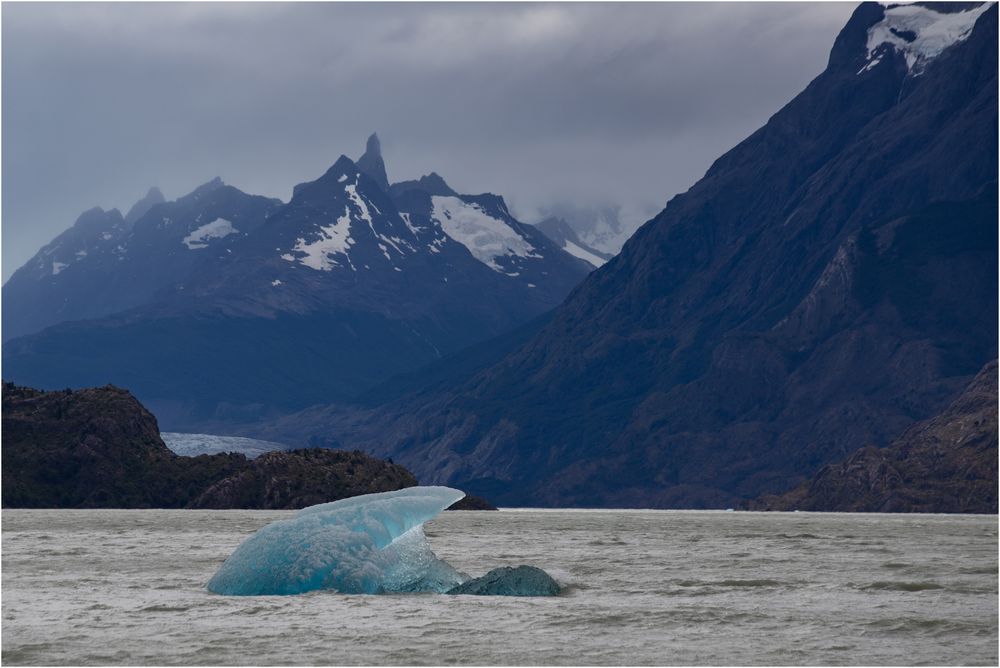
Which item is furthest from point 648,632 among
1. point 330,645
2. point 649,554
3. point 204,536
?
point 204,536

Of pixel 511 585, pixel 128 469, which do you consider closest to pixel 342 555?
pixel 511 585

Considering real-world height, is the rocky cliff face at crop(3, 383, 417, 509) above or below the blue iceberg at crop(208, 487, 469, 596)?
above

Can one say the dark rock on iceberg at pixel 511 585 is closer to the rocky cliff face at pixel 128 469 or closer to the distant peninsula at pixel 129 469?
the distant peninsula at pixel 129 469

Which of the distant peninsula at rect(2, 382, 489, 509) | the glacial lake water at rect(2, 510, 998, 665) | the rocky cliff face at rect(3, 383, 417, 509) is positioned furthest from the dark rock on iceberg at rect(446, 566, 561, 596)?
the rocky cliff face at rect(3, 383, 417, 509)

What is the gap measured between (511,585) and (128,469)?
137502 millimetres

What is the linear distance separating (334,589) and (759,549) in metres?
37.1

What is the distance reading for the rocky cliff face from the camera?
16650 cm

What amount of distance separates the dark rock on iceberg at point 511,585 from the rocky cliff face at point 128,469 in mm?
118119

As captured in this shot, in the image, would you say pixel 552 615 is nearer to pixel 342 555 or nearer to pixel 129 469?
pixel 342 555

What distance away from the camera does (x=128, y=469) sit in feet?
578

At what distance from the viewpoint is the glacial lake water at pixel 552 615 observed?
3397 centimetres

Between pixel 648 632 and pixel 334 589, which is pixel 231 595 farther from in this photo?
pixel 648 632

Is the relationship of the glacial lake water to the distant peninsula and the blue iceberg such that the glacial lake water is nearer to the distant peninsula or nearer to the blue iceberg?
the blue iceberg

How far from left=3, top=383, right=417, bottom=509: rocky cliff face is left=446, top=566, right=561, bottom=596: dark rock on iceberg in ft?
388
